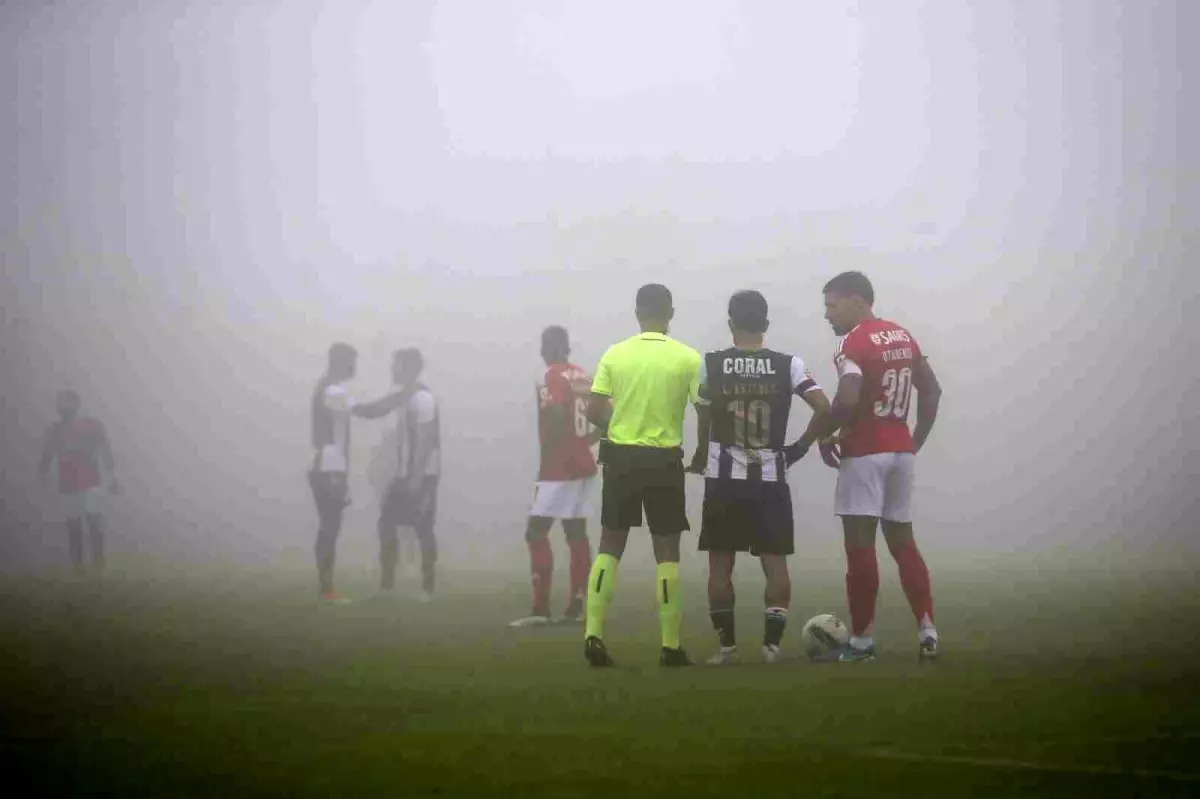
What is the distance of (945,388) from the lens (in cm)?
3191

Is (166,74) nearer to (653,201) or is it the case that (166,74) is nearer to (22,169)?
(22,169)

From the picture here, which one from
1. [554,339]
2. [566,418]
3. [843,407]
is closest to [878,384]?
[843,407]

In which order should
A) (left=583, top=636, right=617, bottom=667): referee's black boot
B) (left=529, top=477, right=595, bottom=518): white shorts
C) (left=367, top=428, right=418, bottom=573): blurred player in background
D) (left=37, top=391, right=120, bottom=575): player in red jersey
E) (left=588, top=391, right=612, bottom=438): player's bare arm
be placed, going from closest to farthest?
(left=583, top=636, right=617, bottom=667): referee's black boot, (left=588, top=391, right=612, bottom=438): player's bare arm, (left=529, top=477, right=595, bottom=518): white shorts, (left=367, top=428, right=418, bottom=573): blurred player in background, (left=37, top=391, right=120, bottom=575): player in red jersey

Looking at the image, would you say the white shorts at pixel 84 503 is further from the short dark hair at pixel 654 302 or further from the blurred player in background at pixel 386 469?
the short dark hair at pixel 654 302

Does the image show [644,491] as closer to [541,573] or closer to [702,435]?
[702,435]

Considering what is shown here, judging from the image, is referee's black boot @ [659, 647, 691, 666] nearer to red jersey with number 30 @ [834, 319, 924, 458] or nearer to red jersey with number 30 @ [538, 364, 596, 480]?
red jersey with number 30 @ [834, 319, 924, 458]

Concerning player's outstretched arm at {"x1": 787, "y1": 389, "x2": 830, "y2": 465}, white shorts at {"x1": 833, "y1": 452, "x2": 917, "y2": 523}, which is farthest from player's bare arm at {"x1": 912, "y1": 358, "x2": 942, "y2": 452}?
player's outstretched arm at {"x1": 787, "y1": 389, "x2": 830, "y2": 465}

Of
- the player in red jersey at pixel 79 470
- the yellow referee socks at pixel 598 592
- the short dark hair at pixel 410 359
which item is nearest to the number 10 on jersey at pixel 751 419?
the yellow referee socks at pixel 598 592

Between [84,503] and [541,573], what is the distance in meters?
8.79

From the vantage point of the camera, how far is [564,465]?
11086 mm

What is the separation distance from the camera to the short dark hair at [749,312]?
25.4 feet

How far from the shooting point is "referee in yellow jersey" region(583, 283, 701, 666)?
25.2ft

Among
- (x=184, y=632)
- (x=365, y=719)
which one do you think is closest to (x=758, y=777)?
(x=365, y=719)

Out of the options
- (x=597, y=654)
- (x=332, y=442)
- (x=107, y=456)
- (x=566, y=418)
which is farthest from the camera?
(x=107, y=456)
